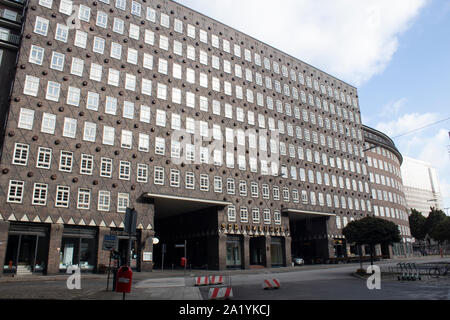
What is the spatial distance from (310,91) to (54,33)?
41330 millimetres

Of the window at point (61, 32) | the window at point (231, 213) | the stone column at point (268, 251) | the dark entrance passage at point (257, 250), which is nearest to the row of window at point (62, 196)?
the window at point (231, 213)

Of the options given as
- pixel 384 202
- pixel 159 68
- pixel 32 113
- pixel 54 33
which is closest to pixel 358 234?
pixel 159 68

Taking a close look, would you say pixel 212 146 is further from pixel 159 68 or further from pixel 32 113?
pixel 32 113

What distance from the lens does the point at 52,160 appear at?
107 ft

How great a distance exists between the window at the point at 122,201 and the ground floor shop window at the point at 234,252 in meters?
13.9

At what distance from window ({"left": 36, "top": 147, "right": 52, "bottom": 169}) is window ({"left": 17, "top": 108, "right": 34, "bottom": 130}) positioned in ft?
7.73

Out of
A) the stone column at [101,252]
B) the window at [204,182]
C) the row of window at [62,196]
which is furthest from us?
the window at [204,182]

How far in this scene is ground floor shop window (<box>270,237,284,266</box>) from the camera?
1889 inches

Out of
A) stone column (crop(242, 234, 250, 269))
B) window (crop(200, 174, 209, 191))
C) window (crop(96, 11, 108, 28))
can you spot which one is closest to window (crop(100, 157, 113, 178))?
window (crop(200, 174, 209, 191))

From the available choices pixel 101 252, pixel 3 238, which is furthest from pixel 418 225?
pixel 3 238

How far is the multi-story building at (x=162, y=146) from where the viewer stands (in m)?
31.9

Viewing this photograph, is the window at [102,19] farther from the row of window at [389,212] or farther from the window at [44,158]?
the row of window at [389,212]

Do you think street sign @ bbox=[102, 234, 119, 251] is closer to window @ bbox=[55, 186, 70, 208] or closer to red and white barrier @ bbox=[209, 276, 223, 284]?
red and white barrier @ bbox=[209, 276, 223, 284]

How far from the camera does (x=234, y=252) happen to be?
4350 cm
